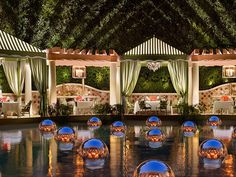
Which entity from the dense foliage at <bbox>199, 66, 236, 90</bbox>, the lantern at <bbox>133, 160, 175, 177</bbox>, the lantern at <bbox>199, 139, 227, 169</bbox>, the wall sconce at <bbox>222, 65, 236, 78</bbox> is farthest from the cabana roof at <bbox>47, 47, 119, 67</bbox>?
the lantern at <bbox>133, 160, 175, 177</bbox>

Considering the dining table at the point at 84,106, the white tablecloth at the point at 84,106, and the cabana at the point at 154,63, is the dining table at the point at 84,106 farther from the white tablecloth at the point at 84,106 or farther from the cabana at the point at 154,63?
the cabana at the point at 154,63

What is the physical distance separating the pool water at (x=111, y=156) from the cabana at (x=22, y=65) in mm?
3881

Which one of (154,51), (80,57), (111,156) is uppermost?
(154,51)

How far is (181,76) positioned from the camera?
2084 centimetres

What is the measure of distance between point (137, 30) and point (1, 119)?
10.8 m

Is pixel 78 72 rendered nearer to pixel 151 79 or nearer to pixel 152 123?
pixel 151 79

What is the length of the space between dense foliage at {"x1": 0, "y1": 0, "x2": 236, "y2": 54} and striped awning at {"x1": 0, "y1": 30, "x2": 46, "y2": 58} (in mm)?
6089

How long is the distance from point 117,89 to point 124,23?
6.38m

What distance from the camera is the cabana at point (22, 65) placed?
17737mm

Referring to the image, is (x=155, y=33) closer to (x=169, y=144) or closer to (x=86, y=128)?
(x=86, y=128)

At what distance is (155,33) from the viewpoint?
26.2m

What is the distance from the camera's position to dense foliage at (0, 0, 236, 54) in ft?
81.5

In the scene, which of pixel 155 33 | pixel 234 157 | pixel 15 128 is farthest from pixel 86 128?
pixel 155 33

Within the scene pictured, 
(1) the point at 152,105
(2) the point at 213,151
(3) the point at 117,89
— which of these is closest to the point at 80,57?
(3) the point at 117,89
